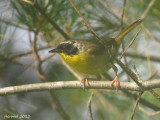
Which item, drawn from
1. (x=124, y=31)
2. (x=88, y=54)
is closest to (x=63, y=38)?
(x=88, y=54)

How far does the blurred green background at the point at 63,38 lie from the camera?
301 centimetres

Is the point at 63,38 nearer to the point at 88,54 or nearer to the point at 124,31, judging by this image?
the point at 88,54

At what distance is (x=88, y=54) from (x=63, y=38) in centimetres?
68

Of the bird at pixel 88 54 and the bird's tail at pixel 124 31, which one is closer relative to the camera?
the bird's tail at pixel 124 31

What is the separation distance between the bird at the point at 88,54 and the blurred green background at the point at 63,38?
6.2 inches

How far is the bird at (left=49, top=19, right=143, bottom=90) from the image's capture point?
320cm

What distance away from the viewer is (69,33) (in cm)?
362

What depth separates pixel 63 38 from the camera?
12.5 ft

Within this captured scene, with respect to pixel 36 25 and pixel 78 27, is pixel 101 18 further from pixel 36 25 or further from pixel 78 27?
pixel 36 25

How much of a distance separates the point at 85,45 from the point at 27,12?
3.07 ft

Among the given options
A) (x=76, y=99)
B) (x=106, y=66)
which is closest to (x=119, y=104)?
(x=76, y=99)

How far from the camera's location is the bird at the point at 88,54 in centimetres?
320

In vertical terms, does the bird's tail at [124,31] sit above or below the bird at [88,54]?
above

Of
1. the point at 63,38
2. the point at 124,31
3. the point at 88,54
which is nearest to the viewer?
the point at 124,31
